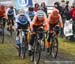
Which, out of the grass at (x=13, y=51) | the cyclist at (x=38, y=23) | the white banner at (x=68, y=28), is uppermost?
the cyclist at (x=38, y=23)

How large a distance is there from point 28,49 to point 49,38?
1.59 m

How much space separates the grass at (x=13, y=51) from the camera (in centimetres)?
1795

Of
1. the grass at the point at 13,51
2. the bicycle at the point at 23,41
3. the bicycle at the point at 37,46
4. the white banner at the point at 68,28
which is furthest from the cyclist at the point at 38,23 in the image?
the white banner at the point at 68,28

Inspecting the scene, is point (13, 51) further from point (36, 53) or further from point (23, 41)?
point (36, 53)

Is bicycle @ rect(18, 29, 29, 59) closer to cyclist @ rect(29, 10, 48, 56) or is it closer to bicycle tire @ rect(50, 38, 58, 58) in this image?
cyclist @ rect(29, 10, 48, 56)

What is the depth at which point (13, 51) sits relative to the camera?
68.3 ft

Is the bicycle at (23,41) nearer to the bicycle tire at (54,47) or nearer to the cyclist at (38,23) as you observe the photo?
the cyclist at (38,23)

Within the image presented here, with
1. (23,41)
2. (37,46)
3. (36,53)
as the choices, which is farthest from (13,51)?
(37,46)

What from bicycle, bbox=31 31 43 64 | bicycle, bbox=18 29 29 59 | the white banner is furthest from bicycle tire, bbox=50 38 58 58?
the white banner

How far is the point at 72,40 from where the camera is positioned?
25703 millimetres

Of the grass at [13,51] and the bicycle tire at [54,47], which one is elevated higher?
the bicycle tire at [54,47]

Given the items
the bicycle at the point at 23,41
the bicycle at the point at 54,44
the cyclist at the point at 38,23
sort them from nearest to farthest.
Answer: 1. the cyclist at the point at 38,23
2. the bicycle at the point at 23,41
3. the bicycle at the point at 54,44

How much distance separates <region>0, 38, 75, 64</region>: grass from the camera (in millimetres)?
17953

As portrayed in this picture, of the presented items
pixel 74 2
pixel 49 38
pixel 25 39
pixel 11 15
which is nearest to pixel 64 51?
pixel 49 38
